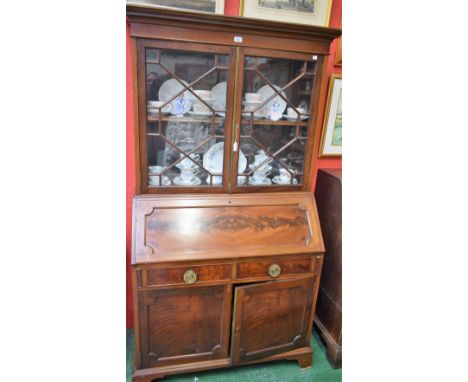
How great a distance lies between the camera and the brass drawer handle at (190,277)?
1.33m

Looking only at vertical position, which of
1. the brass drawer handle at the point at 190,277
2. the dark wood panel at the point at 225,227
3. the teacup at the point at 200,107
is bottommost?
the brass drawer handle at the point at 190,277

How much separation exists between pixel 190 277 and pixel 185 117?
737 mm

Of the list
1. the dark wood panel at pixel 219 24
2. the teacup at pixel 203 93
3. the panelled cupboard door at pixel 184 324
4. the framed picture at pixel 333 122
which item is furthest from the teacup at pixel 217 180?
the framed picture at pixel 333 122

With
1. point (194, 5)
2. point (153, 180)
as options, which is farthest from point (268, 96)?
point (153, 180)

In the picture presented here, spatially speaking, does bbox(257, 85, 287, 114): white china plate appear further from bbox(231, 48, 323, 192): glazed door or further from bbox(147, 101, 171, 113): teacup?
bbox(147, 101, 171, 113): teacup

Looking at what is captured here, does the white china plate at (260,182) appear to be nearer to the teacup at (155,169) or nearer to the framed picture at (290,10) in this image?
the teacup at (155,169)

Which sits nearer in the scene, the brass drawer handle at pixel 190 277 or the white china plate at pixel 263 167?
the brass drawer handle at pixel 190 277

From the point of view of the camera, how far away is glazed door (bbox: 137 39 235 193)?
1.29 m

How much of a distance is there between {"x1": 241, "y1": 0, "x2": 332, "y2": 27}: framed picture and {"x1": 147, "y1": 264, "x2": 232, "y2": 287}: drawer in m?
1.28

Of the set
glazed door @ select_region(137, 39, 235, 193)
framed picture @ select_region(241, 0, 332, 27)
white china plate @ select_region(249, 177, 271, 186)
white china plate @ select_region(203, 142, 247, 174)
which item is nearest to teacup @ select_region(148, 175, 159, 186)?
glazed door @ select_region(137, 39, 235, 193)

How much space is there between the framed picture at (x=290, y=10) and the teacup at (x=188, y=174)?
84 cm

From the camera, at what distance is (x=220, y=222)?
1.42 m

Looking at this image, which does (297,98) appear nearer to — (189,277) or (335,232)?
(335,232)

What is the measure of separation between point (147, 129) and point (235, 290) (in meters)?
0.85
